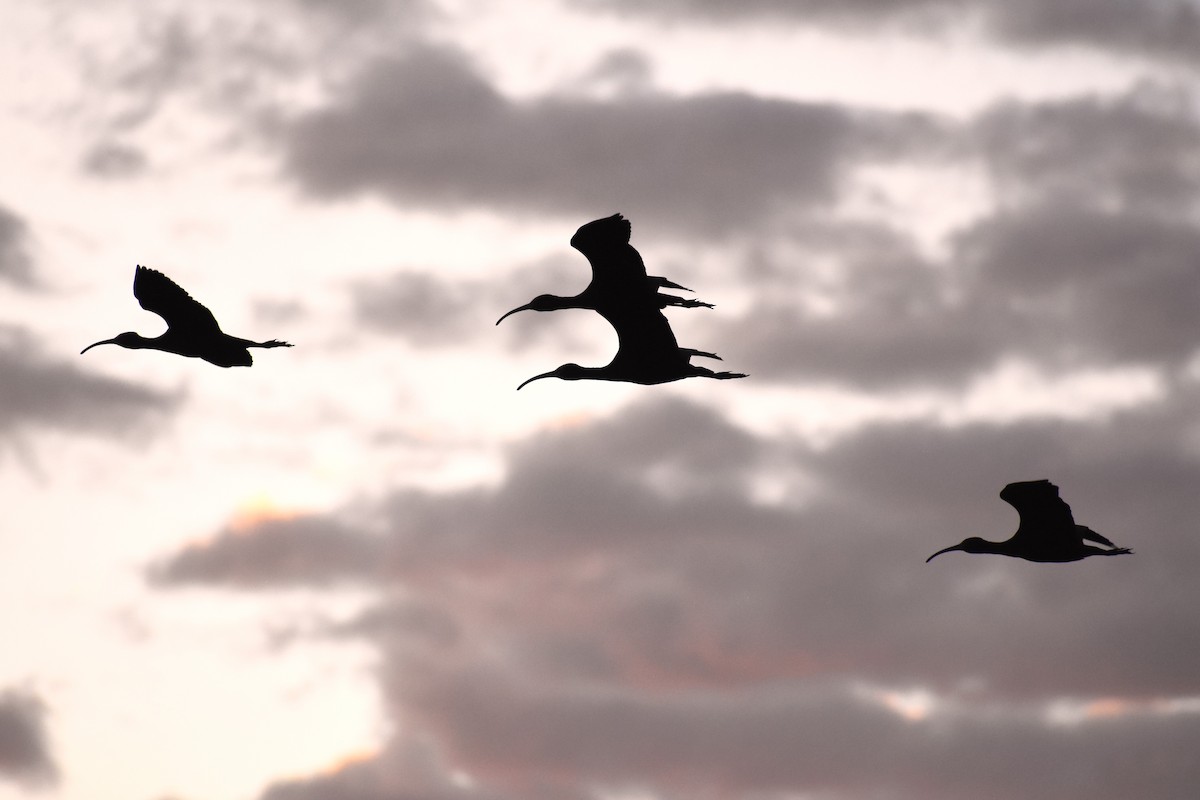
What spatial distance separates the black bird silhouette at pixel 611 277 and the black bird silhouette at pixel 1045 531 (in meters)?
6.63

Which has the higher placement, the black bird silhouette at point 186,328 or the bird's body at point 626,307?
the black bird silhouette at point 186,328

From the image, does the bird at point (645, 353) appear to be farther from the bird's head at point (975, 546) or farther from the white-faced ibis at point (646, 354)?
the bird's head at point (975, 546)

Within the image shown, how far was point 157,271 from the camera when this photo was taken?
125ft

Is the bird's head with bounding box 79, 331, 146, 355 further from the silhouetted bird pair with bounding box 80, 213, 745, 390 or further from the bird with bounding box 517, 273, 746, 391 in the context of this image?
the bird with bounding box 517, 273, 746, 391

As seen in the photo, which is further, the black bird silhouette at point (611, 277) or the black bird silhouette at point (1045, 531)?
the black bird silhouette at point (1045, 531)

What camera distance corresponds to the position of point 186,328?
38.8 m

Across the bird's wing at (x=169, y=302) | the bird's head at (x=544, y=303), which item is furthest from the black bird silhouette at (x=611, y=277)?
the bird's wing at (x=169, y=302)

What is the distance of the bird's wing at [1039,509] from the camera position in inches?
1371

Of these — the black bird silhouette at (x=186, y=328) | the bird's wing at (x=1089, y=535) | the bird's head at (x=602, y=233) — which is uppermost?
the black bird silhouette at (x=186, y=328)

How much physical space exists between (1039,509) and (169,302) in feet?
56.0

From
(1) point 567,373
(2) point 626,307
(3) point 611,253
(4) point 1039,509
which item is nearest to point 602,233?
(3) point 611,253

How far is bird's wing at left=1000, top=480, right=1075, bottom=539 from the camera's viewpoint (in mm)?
34812

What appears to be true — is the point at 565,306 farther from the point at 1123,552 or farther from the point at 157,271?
the point at 1123,552

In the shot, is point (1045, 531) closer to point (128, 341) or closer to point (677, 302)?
point (677, 302)
